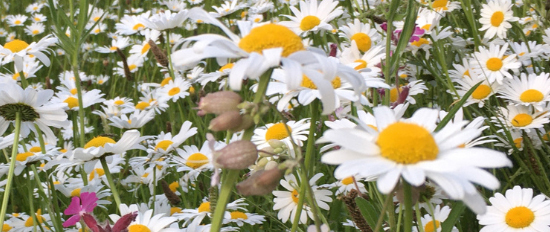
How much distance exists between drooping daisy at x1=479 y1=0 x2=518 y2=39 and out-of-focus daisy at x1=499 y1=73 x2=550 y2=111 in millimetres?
490

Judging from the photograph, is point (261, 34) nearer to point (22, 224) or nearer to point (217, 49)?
point (217, 49)

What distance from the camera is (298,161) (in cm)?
62

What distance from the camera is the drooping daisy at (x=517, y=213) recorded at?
121 centimetres

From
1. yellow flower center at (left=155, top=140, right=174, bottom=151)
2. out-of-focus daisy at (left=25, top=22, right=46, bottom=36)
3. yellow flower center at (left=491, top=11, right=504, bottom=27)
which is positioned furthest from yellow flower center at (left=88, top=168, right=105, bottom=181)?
out-of-focus daisy at (left=25, top=22, right=46, bottom=36)

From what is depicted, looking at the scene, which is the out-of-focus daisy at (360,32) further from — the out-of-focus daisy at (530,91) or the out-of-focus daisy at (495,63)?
the out-of-focus daisy at (530,91)

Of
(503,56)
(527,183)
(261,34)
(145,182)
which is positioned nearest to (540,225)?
(527,183)

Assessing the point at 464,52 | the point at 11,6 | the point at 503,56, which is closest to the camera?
the point at 503,56

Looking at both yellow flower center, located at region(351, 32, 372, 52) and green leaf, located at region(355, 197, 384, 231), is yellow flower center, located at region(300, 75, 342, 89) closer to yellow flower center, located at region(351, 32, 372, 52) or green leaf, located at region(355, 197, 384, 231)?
green leaf, located at region(355, 197, 384, 231)

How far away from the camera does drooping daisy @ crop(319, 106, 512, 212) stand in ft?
1.87

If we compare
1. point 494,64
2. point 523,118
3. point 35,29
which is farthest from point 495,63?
point 35,29

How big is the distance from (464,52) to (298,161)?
1.85 meters

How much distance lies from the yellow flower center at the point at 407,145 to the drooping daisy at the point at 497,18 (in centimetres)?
174

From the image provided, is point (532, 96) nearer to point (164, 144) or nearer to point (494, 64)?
point (494, 64)

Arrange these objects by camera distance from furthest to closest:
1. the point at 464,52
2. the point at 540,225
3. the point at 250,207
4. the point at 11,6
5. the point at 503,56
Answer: the point at 11,6, the point at 464,52, the point at 503,56, the point at 250,207, the point at 540,225
